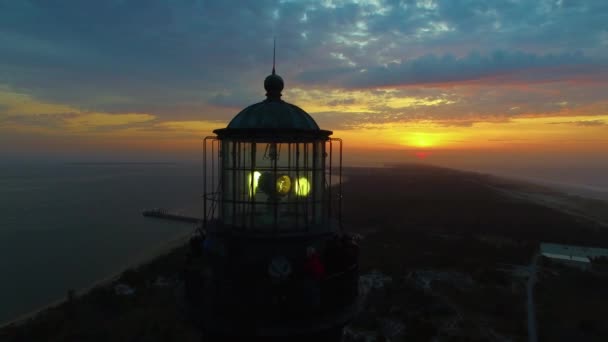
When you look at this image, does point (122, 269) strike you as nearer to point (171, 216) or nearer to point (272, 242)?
point (171, 216)

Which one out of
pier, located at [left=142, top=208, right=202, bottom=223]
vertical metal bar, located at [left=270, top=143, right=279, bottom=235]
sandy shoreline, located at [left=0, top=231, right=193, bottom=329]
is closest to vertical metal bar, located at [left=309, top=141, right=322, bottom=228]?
vertical metal bar, located at [left=270, top=143, right=279, bottom=235]

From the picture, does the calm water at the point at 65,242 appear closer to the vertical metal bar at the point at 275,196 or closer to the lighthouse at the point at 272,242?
the lighthouse at the point at 272,242

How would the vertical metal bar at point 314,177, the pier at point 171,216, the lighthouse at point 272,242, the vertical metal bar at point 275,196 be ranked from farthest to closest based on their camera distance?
the pier at point 171,216 → the vertical metal bar at point 314,177 → the vertical metal bar at point 275,196 → the lighthouse at point 272,242

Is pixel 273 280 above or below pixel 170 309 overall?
above

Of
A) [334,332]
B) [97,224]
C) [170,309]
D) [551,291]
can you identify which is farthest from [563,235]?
[97,224]

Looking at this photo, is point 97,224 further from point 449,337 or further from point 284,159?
point 284,159

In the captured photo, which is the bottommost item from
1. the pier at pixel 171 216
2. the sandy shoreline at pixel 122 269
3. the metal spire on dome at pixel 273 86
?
the sandy shoreline at pixel 122 269

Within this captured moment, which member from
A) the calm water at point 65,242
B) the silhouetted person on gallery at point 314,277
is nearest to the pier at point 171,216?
the calm water at point 65,242
